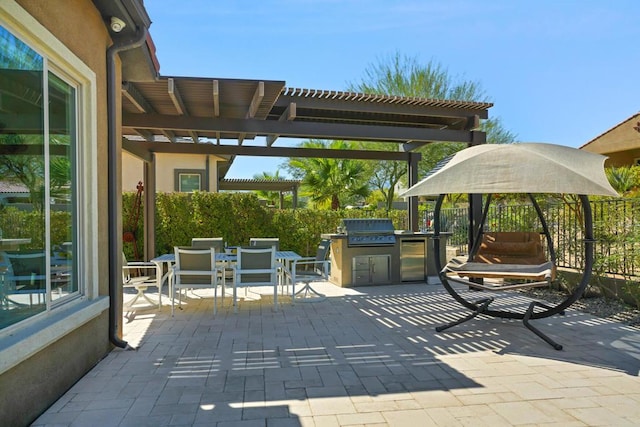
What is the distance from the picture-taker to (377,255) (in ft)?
28.1

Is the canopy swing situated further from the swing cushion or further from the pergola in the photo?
the pergola

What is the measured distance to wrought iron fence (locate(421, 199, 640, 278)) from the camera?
606cm

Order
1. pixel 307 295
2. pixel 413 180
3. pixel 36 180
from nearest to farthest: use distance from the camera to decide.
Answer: pixel 36 180, pixel 307 295, pixel 413 180

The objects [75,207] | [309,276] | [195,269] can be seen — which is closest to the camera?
[75,207]

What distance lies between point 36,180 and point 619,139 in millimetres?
20313

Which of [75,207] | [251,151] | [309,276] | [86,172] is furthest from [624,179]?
[75,207]

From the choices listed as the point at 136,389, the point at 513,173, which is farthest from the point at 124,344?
the point at 513,173

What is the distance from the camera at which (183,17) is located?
1093cm

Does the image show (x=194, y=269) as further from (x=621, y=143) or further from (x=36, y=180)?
(x=621, y=143)

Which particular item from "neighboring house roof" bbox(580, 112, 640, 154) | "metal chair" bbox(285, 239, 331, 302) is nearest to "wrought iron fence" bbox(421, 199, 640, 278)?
"metal chair" bbox(285, 239, 331, 302)

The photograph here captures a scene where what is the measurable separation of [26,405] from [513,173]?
16.1 ft

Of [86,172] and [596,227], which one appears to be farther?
[596,227]

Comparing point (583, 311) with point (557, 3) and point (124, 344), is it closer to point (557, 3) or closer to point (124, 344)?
point (124, 344)

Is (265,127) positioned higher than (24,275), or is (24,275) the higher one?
(265,127)
